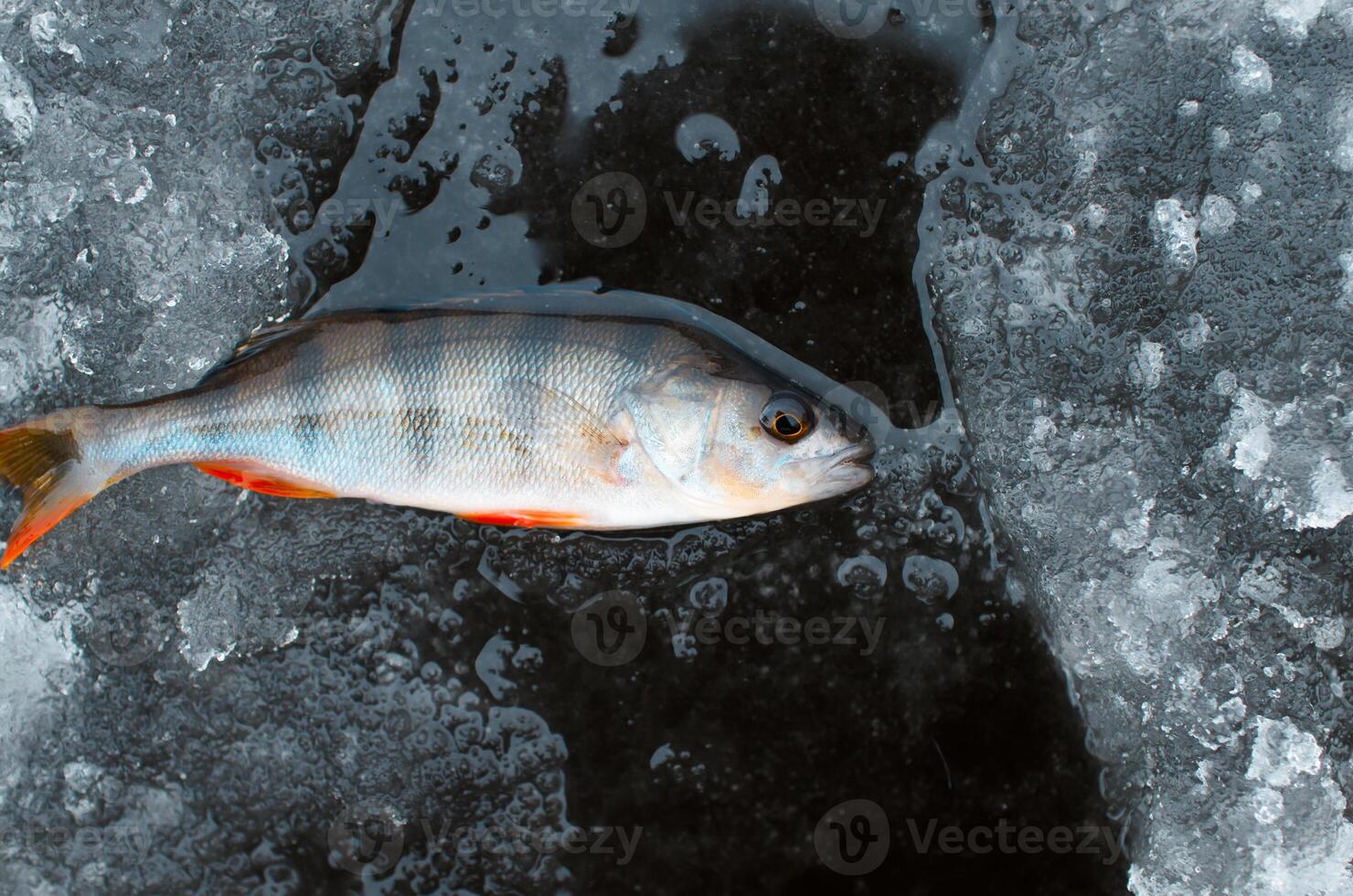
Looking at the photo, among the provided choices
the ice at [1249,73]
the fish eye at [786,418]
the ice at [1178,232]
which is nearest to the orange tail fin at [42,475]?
the fish eye at [786,418]

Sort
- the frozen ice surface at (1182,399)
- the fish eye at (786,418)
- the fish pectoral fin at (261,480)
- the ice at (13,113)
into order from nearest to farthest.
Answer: the fish eye at (786,418) < the fish pectoral fin at (261,480) < the frozen ice surface at (1182,399) < the ice at (13,113)

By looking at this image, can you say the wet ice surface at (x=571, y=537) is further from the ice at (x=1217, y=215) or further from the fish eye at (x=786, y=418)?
the fish eye at (x=786, y=418)

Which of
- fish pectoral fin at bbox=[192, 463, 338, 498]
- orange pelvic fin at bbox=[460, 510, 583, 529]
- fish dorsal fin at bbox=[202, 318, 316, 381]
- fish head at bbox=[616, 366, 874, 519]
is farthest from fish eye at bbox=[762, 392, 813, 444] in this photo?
fish dorsal fin at bbox=[202, 318, 316, 381]

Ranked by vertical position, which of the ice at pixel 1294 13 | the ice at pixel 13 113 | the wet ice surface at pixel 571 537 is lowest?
the wet ice surface at pixel 571 537

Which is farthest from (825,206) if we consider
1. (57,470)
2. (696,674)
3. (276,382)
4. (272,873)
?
(272,873)

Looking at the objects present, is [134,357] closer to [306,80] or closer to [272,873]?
[306,80]

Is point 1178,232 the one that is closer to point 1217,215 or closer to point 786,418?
point 1217,215

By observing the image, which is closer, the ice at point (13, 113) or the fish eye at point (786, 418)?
the fish eye at point (786, 418)

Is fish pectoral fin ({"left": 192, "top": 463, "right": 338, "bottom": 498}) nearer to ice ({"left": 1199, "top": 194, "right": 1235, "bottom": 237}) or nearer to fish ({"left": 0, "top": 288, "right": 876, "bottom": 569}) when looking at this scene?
fish ({"left": 0, "top": 288, "right": 876, "bottom": 569})
